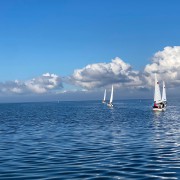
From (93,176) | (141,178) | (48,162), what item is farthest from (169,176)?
(48,162)

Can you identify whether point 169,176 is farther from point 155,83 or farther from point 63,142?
point 155,83

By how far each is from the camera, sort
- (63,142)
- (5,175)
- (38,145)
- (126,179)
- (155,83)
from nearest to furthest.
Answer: (126,179) → (5,175) → (38,145) → (63,142) → (155,83)

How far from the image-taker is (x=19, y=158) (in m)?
32.2

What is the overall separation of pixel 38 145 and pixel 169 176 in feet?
69.9

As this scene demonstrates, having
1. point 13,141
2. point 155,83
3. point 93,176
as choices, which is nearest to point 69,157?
point 93,176

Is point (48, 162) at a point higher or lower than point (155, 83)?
lower

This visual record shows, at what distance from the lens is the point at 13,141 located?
4584 cm

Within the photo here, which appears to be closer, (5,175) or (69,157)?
(5,175)

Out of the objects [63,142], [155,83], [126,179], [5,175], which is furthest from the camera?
[155,83]

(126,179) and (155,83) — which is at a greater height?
(155,83)

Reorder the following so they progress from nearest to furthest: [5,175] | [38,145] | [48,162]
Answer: [5,175], [48,162], [38,145]

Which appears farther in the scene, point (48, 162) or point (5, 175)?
point (48, 162)

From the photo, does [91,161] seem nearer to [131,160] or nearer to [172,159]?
[131,160]

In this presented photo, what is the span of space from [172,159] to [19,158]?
15108 mm
